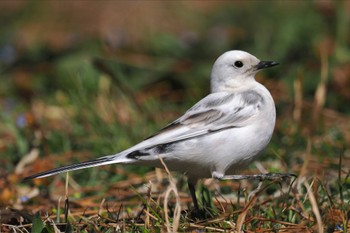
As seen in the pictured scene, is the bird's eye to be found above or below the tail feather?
above

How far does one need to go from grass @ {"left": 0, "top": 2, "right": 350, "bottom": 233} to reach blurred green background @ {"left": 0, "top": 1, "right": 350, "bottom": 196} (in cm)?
2

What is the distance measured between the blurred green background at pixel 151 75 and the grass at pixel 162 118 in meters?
0.02

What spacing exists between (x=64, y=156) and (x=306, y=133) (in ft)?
6.80

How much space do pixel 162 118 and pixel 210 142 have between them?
2.39 meters

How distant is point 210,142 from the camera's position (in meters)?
4.53

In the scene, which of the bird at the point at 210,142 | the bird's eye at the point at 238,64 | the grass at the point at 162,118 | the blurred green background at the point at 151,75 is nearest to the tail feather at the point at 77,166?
the bird at the point at 210,142

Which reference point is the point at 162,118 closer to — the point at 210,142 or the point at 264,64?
the point at 264,64

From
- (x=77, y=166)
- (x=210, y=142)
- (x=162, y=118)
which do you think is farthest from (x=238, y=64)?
(x=162, y=118)

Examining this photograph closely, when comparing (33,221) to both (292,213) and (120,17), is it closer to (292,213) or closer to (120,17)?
(292,213)

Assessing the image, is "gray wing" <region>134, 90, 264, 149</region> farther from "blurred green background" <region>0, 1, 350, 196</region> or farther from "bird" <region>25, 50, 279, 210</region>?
"blurred green background" <region>0, 1, 350, 196</region>

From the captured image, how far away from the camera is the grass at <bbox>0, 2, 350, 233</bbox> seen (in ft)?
14.3

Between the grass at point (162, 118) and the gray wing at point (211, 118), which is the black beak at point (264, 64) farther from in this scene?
the grass at point (162, 118)

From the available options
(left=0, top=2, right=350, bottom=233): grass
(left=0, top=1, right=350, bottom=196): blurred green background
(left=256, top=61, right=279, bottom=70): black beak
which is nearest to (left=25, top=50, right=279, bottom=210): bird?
(left=0, top=2, right=350, bottom=233): grass

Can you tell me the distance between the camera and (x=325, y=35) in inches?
343
